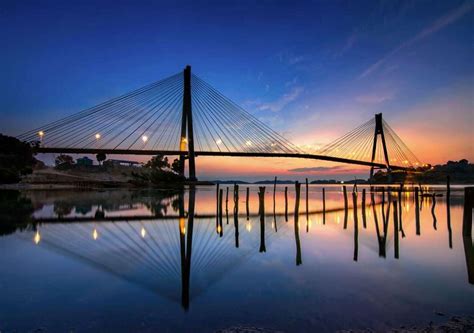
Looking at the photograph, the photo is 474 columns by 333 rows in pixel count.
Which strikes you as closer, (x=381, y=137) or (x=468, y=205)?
(x=468, y=205)

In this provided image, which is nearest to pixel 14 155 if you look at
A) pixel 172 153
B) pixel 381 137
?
pixel 172 153

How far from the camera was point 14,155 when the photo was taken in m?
34.9

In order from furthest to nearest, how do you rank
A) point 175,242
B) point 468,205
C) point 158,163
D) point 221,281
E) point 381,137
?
1. point 158,163
2. point 381,137
3. point 175,242
4. point 468,205
5. point 221,281

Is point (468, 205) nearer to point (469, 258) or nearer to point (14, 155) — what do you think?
point (469, 258)

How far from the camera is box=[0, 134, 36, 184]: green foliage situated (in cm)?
3403

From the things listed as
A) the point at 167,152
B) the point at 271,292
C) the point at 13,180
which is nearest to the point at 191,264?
the point at 271,292

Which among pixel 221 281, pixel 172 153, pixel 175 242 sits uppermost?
pixel 172 153

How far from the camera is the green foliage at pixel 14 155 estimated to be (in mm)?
34031

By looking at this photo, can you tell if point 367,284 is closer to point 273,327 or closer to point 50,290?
point 273,327

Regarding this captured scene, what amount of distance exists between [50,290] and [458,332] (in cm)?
626

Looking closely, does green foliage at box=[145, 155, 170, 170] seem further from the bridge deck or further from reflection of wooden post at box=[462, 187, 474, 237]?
reflection of wooden post at box=[462, 187, 474, 237]

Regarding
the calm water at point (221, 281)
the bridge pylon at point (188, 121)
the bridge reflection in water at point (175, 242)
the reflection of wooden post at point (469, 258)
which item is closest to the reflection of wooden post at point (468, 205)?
the reflection of wooden post at point (469, 258)

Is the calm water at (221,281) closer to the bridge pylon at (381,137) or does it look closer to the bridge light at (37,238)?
the bridge light at (37,238)

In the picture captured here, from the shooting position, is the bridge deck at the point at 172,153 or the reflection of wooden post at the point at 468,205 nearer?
the reflection of wooden post at the point at 468,205
